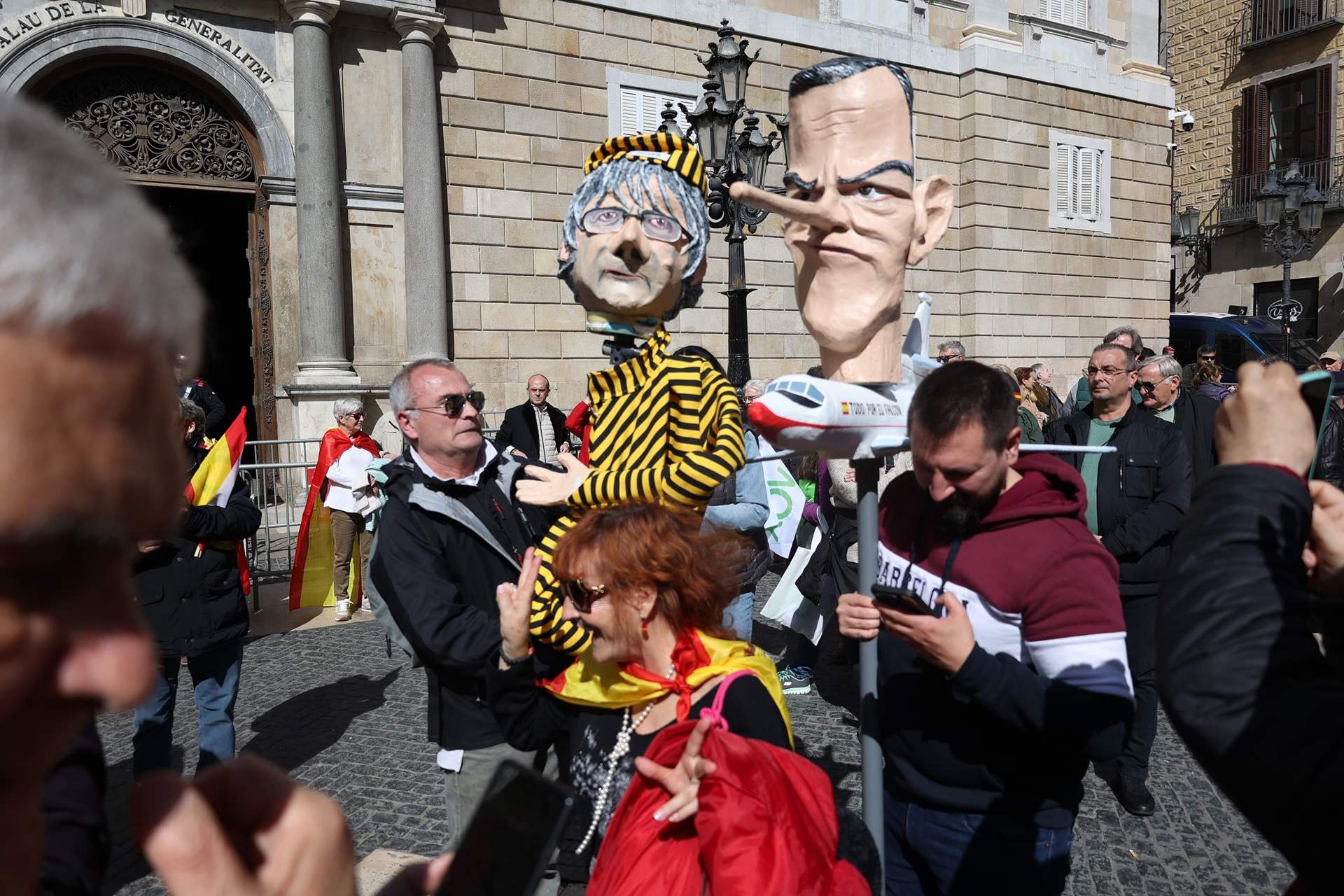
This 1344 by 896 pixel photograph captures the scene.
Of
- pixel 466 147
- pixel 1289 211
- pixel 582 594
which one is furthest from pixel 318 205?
pixel 1289 211

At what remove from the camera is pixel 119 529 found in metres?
0.61

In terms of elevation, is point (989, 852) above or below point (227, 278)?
below

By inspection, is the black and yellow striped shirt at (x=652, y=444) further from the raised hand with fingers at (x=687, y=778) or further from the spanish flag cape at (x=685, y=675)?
the raised hand with fingers at (x=687, y=778)

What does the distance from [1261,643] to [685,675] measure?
4.26 ft

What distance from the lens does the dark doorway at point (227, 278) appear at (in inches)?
416

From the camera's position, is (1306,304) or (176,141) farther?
(1306,304)

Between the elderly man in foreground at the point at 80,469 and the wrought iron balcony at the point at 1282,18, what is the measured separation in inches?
1070

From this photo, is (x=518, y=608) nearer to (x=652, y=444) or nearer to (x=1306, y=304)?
(x=652, y=444)

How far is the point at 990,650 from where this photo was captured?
1947mm

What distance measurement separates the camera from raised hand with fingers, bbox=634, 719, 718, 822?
1636mm

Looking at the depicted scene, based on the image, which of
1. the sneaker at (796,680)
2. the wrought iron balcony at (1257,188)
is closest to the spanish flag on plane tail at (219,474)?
the sneaker at (796,680)

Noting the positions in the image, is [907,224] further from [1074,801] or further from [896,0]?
[896,0]

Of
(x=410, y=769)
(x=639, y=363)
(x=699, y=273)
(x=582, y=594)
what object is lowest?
(x=410, y=769)

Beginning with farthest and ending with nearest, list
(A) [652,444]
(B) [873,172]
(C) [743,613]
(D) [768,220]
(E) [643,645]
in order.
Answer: (D) [768,220] → (C) [743,613] → (A) [652,444] → (B) [873,172] → (E) [643,645]
